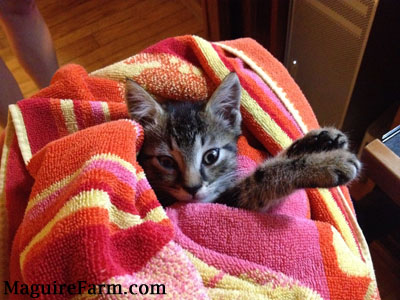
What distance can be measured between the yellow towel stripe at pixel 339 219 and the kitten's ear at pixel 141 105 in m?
0.42

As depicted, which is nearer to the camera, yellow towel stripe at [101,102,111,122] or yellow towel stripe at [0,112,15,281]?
yellow towel stripe at [0,112,15,281]

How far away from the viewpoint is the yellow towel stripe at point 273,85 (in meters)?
1.03

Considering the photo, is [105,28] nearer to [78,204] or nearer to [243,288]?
[78,204]

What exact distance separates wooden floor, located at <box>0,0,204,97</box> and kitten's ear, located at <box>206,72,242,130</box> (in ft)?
3.71

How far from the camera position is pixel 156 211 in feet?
2.32

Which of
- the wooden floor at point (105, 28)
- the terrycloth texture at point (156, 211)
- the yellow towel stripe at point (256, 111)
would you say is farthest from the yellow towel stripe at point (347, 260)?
the wooden floor at point (105, 28)

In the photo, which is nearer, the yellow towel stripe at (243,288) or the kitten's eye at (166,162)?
the yellow towel stripe at (243,288)

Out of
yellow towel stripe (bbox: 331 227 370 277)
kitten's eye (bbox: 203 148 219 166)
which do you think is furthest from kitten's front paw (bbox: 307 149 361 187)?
kitten's eye (bbox: 203 148 219 166)

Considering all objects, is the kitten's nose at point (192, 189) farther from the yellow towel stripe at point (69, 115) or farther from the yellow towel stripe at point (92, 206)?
the yellow towel stripe at point (69, 115)

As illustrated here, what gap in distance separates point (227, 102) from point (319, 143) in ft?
0.76

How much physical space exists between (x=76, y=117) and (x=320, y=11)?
2.67ft

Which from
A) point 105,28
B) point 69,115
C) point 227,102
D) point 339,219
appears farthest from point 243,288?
→ point 105,28

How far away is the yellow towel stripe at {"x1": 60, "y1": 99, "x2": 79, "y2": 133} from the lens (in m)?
0.90

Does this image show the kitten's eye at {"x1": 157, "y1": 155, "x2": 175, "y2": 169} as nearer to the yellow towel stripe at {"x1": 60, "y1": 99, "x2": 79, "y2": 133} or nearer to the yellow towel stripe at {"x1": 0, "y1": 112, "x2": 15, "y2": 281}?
the yellow towel stripe at {"x1": 60, "y1": 99, "x2": 79, "y2": 133}
